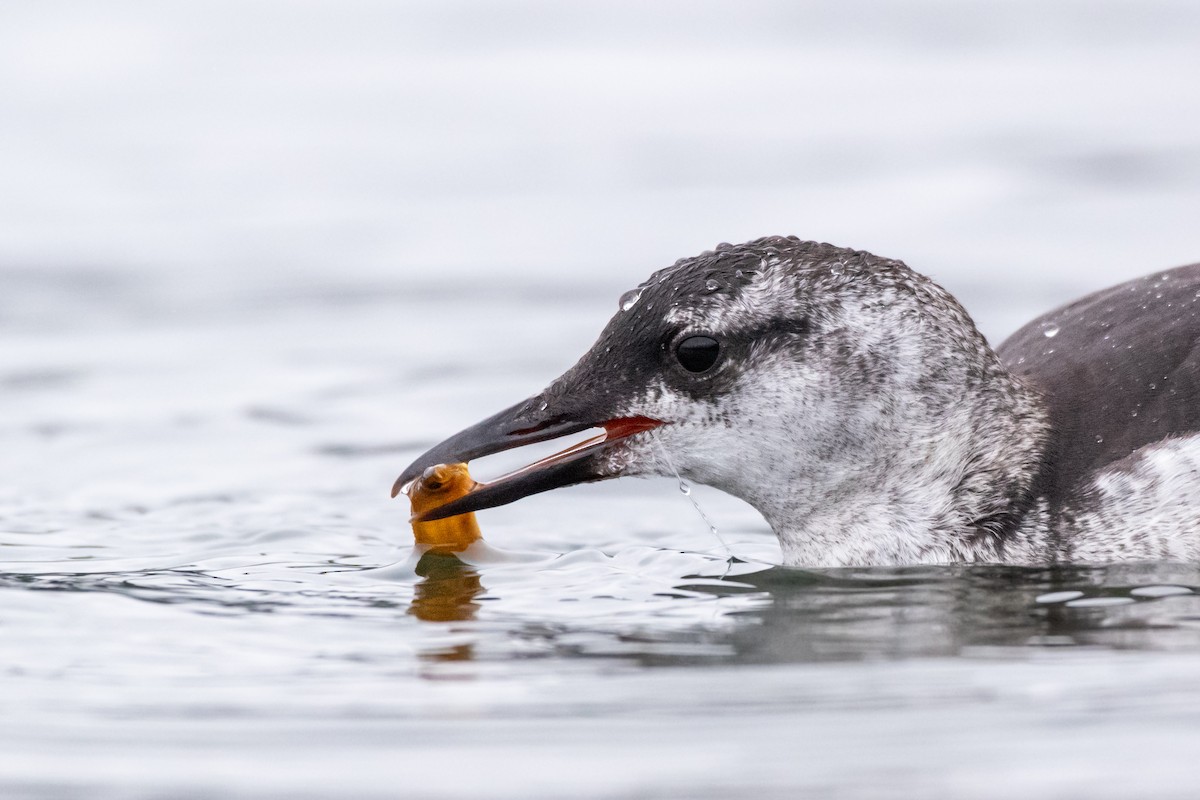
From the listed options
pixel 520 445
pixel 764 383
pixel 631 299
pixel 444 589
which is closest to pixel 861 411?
pixel 764 383

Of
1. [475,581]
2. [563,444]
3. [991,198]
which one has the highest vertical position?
[991,198]

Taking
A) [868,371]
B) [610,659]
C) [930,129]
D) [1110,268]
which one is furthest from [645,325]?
[930,129]

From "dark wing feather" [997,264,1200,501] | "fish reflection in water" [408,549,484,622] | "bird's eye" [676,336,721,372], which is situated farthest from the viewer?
"bird's eye" [676,336,721,372]

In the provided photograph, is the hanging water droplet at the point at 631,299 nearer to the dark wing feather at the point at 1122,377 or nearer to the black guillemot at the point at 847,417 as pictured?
the black guillemot at the point at 847,417

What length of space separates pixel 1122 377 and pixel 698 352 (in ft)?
5.14

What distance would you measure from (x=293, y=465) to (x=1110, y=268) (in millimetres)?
5320

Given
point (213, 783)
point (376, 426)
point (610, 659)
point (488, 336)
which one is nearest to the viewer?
point (213, 783)

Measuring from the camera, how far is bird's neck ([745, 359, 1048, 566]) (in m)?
7.97

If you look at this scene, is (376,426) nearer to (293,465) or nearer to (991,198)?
(293,465)

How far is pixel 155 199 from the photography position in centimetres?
1448

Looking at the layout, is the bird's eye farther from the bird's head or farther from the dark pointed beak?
the dark pointed beak

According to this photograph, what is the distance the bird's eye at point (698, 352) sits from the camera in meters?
7.92

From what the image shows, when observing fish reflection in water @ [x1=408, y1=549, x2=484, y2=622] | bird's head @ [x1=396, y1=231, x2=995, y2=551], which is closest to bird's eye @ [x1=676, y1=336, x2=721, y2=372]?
bird's head @ [x1=396, y1=231, x2=995, y2=551]

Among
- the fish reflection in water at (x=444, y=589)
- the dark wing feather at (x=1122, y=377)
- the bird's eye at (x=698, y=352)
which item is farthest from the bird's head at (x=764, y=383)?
the dark wing feather at (x=1122, y=377)
